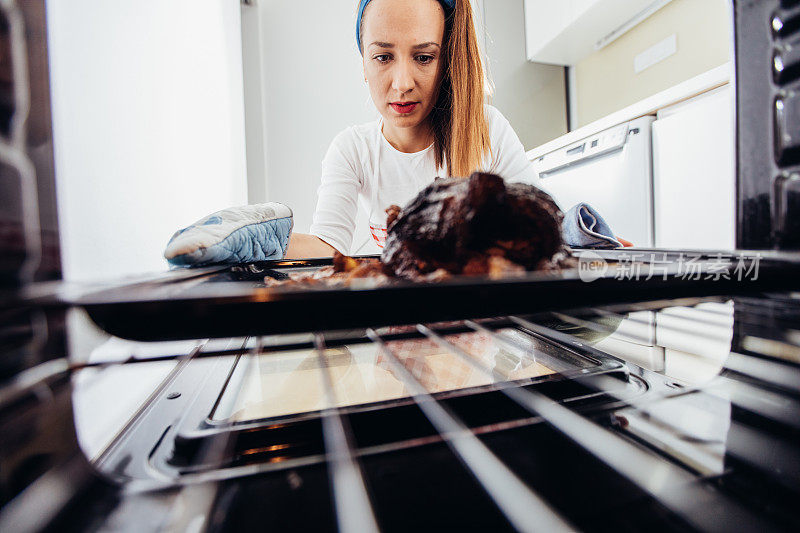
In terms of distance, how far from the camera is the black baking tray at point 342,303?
0.73ft

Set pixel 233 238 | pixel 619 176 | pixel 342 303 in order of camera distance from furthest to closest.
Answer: pixel 619 176
pixel 233 238
pixel 342 303

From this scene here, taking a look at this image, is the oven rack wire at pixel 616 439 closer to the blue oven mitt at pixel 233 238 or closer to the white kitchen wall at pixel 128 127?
the blue oven mitt at pixel 233 238

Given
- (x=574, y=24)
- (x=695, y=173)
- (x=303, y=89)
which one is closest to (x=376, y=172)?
(x=695, y=173)

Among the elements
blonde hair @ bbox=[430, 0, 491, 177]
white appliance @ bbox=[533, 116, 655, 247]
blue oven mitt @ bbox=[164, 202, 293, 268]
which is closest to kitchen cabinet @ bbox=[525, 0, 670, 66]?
white appliance @ bbox=[533, 116, 655, 247]

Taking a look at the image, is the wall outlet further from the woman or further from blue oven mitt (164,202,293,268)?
blue oven mitt (164,202,293,268)

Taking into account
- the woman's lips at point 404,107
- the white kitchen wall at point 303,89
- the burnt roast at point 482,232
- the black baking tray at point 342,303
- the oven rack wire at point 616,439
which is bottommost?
the oven rack wire at point 616,439

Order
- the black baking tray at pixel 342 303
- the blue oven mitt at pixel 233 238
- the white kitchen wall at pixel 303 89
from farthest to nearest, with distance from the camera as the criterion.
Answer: the white kitchen wall at pixel 303 89
the blue oven mitt at pixel 233 238
the black baking tray at pixel 342 303

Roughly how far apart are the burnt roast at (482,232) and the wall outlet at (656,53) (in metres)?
2.50

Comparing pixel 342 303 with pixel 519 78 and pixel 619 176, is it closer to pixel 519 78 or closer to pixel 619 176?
pixel 619 176

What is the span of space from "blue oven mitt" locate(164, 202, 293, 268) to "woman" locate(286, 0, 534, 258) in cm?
27

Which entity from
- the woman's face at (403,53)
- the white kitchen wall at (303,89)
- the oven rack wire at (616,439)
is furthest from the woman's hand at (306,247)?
the white kitchen wall at (303,89)

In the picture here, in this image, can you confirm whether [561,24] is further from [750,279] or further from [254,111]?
[750,279]

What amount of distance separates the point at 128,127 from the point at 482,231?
768 millimetres

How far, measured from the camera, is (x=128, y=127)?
0.75m
